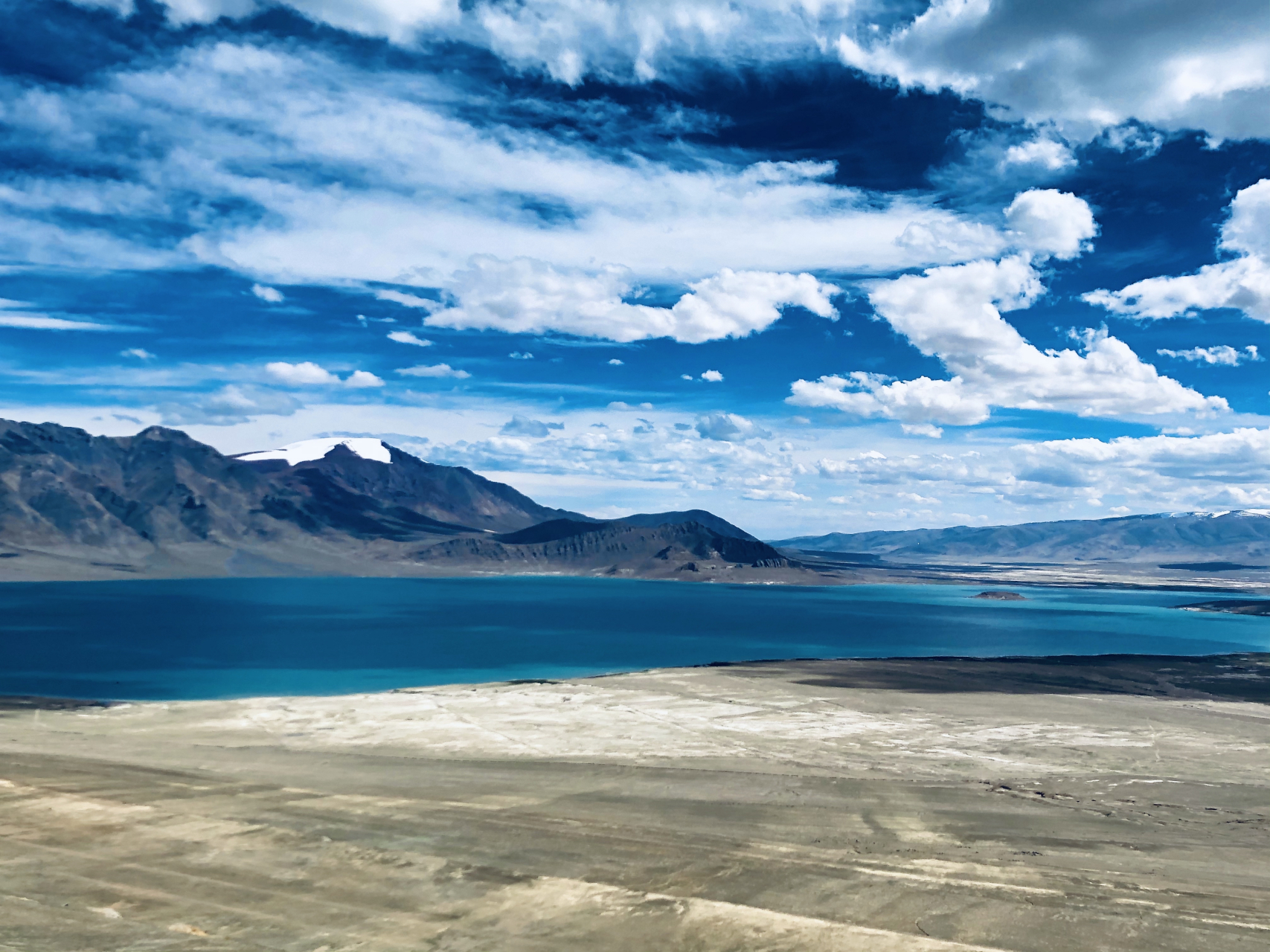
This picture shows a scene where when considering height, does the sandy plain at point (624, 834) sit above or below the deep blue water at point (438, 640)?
above

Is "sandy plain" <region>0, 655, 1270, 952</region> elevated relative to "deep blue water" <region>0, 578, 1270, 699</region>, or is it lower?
elevated

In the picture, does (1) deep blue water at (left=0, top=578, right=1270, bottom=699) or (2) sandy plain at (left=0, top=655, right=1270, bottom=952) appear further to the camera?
(1) deep blue water at (left=0, top=578, right=1270, bottom=699)

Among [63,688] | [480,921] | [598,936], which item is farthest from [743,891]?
[63,688]

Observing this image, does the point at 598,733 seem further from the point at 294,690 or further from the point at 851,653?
the point at 851,653

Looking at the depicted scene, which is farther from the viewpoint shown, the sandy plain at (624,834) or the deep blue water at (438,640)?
the deep blue water at (438,640)
